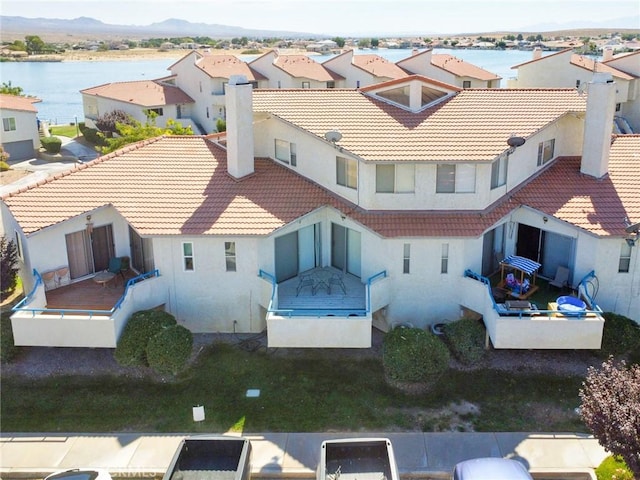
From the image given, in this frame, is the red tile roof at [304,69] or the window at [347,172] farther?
the red tile roof at [304,69]

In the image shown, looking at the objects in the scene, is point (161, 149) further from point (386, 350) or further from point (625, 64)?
point (625, 64)

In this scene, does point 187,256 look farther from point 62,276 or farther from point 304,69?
point 304,69

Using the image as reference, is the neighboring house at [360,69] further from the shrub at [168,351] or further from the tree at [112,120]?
the shrub at [168,351]

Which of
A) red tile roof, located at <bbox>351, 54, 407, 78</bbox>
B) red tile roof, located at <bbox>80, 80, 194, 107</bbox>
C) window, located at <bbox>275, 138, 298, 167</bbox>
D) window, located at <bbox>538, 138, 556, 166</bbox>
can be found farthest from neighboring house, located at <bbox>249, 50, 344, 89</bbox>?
window, located at <bbox>538, 138, 556, 166</bbox>

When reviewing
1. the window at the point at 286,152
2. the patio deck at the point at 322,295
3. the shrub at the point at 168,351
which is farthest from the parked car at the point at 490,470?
the window at the point at 286,152

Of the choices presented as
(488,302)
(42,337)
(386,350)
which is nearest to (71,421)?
(42,337)

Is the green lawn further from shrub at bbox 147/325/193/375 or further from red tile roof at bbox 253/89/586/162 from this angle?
red tile roof at bbox 253/89/586/162

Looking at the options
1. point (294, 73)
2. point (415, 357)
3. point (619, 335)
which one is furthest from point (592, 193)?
point (294, 73)
